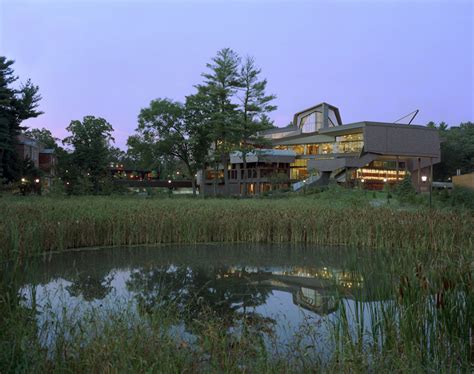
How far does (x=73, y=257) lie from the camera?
973 cm

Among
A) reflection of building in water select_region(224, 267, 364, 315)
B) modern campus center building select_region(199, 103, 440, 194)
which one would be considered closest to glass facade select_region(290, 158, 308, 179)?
modern campus center building select_region(199, 103, 440, 194)

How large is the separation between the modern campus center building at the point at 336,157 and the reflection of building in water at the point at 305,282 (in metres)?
26.3

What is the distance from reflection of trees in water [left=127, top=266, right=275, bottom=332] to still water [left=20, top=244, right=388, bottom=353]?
2cm

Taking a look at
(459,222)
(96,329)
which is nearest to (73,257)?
(96,329)

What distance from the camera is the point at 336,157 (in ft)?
137

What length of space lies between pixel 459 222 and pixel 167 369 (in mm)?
9342

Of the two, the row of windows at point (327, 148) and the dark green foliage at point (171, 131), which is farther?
the row of windows at point (327, 148)

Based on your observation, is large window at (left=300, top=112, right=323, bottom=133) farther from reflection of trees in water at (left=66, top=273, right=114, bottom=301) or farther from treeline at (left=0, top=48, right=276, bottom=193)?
reflection of trees in water at (left=66, top=273, right=114, bottom=301)

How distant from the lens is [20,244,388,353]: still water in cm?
467

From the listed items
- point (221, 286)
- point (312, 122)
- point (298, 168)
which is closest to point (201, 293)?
point (221, 286)

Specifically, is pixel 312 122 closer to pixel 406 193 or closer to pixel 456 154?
pixel 456 154

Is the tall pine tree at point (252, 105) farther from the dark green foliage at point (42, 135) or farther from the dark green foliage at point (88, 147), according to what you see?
the dark green foliage at point (42, 135)

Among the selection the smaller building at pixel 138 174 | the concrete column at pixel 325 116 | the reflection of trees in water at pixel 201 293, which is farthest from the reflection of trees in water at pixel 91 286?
the smaller building at pixel 138 174

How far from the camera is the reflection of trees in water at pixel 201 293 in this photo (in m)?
5.36
